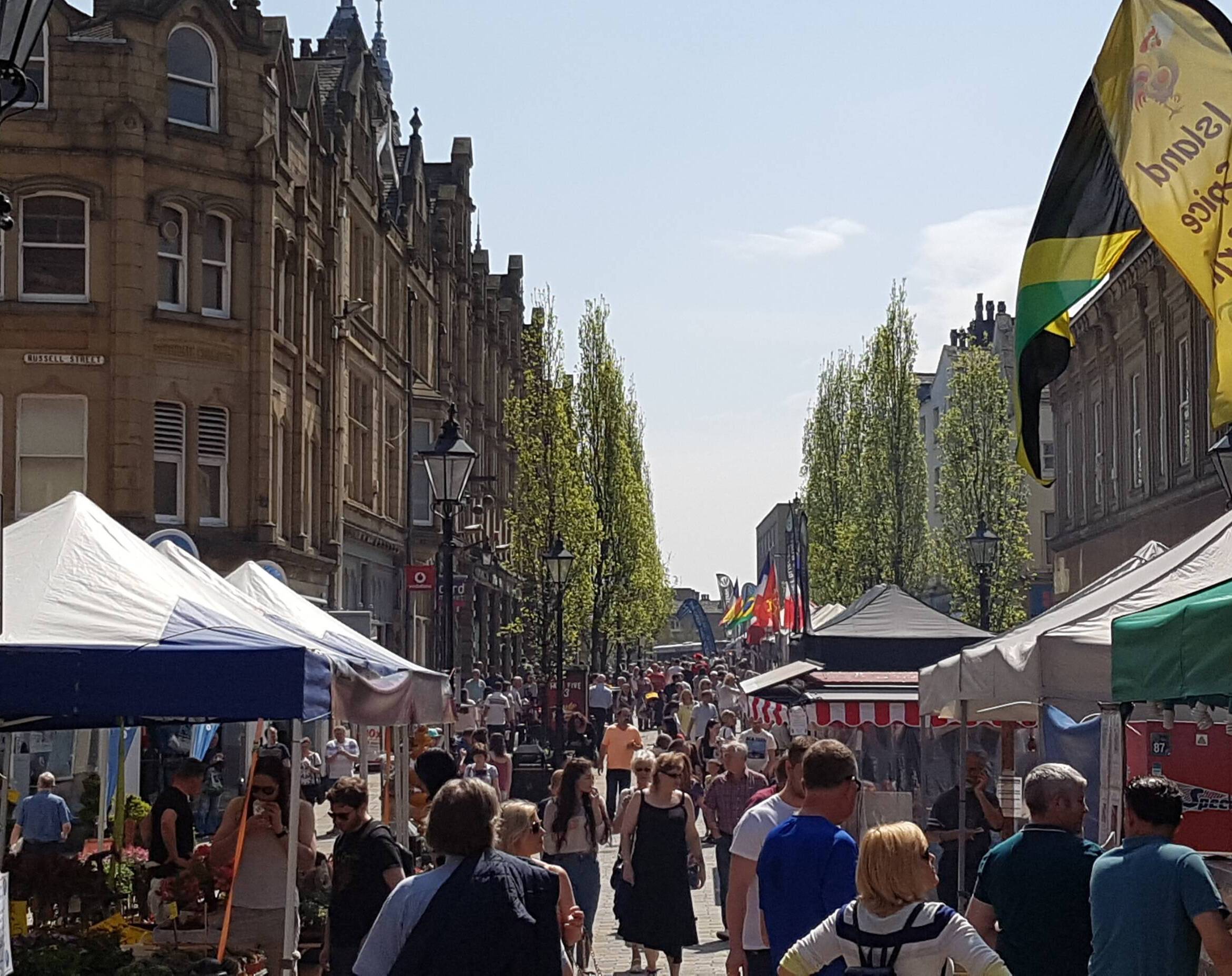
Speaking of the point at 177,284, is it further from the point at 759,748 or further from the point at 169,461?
the point at 759,748

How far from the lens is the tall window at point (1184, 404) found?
35.6 metres

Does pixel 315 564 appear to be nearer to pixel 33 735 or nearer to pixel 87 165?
pixel 87 165

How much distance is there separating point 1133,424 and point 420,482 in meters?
20.1

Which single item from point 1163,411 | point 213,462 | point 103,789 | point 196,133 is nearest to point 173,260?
point 196,133

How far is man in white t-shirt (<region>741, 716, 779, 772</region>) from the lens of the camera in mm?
24078

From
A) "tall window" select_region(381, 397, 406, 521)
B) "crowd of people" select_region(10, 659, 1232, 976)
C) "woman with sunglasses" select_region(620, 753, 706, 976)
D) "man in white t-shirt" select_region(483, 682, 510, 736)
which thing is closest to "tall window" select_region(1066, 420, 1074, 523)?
"tall window" select_region(381, 397, 406, 521)

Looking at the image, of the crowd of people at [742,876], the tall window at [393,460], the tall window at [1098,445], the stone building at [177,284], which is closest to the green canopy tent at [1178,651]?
the crowd of people at [742,876]

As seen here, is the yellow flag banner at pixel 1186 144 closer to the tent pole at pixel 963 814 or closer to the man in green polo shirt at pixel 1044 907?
the man in green polo shirt at pixel 1044 907

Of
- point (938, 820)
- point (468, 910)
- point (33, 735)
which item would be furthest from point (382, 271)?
point (468, 910)

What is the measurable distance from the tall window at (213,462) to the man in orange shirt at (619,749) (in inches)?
458

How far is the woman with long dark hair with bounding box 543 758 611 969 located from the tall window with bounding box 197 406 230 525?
21459 millimetres

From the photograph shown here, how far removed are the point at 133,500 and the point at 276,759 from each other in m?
22.1

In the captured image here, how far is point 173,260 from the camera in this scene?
3312 cm

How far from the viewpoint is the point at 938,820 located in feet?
47.0
